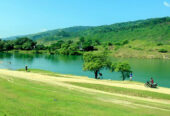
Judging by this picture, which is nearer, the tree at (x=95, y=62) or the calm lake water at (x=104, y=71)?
the tree at (x=95, y=62)

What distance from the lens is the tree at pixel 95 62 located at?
179 feet

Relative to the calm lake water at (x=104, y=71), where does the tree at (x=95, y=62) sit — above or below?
above

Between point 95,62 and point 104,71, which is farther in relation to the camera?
point 104,71

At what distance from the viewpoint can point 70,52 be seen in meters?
179

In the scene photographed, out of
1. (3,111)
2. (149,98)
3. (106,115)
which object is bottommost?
(149,98)

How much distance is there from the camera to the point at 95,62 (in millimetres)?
55062

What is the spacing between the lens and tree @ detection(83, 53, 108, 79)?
5447 centimetres

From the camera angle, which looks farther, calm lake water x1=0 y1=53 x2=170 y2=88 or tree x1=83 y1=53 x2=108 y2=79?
calm lake water x1=0 y1=53 x2=170 y2=88

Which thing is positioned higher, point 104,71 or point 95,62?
point 95,62

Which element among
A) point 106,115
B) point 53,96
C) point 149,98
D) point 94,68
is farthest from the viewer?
point 94,68

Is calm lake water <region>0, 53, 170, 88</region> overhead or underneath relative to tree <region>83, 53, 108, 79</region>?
underneath

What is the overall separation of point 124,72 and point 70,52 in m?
126

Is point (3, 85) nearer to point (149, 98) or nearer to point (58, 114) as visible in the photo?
point (58, 114)

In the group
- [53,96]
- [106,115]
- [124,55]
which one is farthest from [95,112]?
[124,55]
